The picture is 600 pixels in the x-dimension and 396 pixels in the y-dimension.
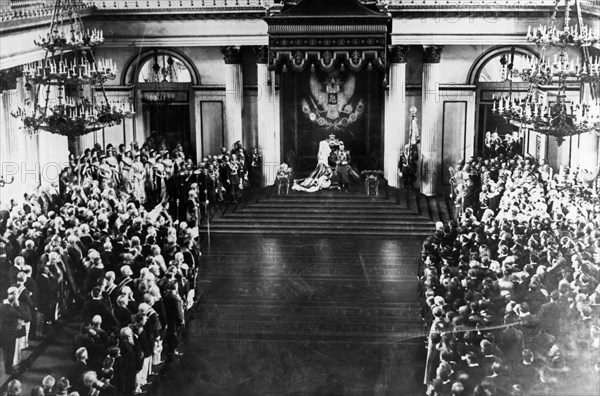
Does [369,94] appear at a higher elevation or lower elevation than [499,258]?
higher

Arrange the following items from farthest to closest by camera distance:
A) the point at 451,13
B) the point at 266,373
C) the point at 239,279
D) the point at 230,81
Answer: the point at 230,81 < the point at 451,13 < the point at 239,279 < the point at 266,373

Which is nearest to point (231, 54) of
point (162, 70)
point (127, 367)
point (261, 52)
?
point (261, 52)

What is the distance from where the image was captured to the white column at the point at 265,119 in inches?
846

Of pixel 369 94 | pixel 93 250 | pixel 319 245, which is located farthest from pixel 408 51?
pixel 93 250

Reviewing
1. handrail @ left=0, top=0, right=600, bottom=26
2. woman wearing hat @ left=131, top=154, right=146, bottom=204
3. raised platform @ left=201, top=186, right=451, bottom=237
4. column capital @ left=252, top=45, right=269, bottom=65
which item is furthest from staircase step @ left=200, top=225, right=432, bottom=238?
column capital @ left=252, top=45, right=269, bottom=65

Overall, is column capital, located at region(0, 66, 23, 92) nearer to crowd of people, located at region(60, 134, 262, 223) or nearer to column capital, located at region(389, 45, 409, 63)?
crowd of people, located at region(60, 134, 262, 223)

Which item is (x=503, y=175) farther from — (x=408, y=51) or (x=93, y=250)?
(x=93, y=250)

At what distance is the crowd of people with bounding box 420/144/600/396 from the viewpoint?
31.5 feet

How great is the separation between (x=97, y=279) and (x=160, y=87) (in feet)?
35.7

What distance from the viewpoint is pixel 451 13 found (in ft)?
67.4

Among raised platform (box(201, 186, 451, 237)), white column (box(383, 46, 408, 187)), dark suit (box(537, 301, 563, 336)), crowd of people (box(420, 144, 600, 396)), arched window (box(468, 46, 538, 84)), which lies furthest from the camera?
white column (box(383, 46, 408, 187))

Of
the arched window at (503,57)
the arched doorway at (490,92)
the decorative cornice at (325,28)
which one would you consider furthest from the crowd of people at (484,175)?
the decorative cornice at (325,28)

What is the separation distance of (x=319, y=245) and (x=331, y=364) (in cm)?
554

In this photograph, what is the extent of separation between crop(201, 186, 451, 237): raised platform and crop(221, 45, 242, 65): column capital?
432 cm
